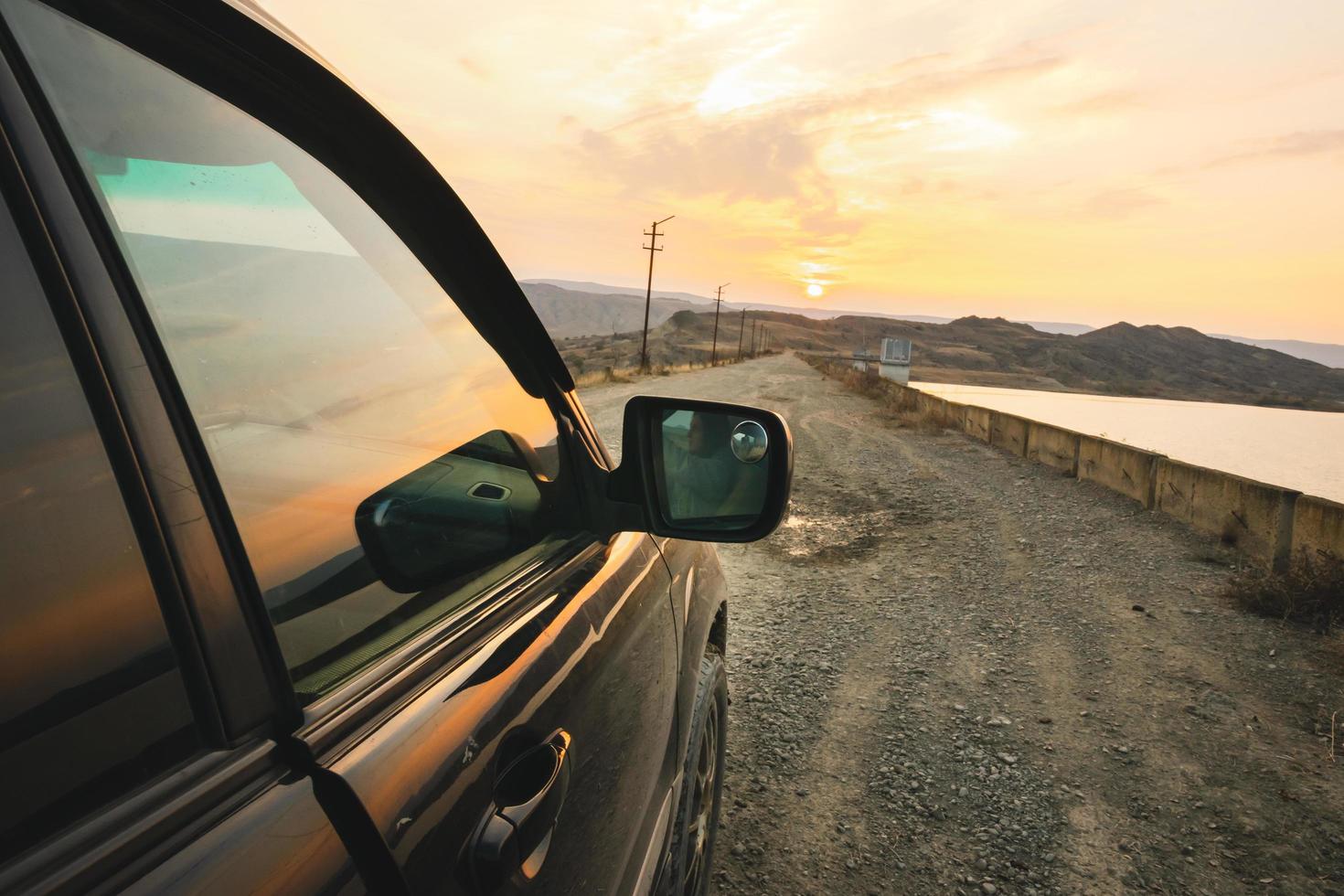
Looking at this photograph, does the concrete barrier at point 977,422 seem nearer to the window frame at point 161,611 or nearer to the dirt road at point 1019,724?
the dirt road at point 1019,724

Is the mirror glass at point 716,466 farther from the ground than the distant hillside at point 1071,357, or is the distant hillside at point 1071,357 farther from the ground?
the distant hillside at point 1071,357

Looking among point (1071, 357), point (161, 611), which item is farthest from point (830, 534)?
point (1071, 357)

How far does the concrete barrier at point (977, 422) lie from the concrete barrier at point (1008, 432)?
0.87ft

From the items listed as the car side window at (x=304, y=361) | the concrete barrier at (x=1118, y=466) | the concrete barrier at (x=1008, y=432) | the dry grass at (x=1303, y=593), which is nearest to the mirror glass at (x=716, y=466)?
the car side window at (x=304, y=361)

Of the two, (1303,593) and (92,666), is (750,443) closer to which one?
(92,666)

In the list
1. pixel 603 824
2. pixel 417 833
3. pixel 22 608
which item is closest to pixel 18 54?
pixel 22 608

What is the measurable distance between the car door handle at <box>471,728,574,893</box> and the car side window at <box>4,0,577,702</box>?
248mm

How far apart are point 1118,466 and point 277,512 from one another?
1126 cm

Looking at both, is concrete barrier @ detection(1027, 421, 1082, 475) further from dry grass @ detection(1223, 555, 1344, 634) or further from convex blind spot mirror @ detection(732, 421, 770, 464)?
convex blind spot mirror @ detection(732, 421, 770, 464)

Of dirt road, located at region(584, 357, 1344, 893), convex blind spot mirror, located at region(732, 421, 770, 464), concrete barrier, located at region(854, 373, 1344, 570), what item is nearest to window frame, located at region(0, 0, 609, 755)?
convex blind spot mirror, located at region(732, 421, 770, 464)

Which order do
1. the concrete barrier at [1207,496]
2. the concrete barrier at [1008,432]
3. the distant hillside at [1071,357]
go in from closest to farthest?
1. the concrete barrier at [1207,496]
2. the concrete barrier at [1008,432]
3. the distant hillside at [1071,357]

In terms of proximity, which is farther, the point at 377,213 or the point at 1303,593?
the point at 1303,593

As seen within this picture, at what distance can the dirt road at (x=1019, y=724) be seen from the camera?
315 centimetres

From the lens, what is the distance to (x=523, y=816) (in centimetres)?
100
